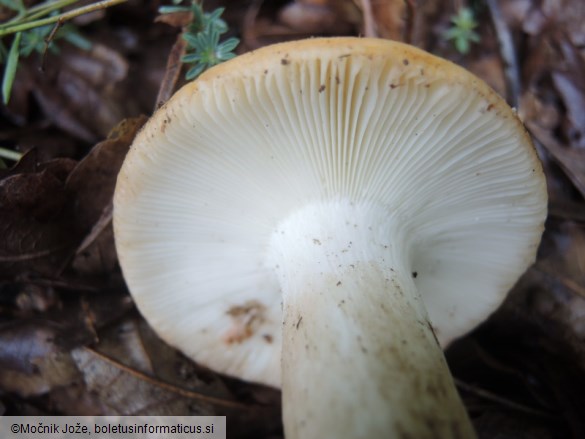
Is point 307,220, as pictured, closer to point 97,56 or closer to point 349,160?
point 349,160

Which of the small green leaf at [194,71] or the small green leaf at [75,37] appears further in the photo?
the small green leaf at [75,37]

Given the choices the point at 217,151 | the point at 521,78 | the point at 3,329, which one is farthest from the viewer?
the point at 521,78

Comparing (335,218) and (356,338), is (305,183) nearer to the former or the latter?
(335,218)

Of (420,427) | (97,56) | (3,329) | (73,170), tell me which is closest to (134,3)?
(97,56)

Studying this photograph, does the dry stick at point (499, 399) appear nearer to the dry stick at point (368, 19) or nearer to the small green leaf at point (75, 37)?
the dry stick at point (368, 19)

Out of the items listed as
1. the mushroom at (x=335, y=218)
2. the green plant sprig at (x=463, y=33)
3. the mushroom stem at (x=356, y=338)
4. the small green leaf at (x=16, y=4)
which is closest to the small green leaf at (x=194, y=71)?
the mushroom at (x=335, y=218)

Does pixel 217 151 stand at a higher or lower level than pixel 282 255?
higher

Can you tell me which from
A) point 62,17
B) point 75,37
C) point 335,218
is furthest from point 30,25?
point 335,218

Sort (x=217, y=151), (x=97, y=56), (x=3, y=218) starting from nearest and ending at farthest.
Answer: (x=217, y=151), (x=3, y=218), (x=97, y=56)
